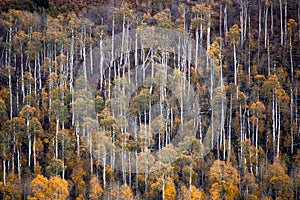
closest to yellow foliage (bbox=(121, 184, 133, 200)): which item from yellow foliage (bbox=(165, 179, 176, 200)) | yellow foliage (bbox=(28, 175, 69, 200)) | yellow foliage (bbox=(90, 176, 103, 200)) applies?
yellow foliage (bbox=(90, 176, 103, 200))

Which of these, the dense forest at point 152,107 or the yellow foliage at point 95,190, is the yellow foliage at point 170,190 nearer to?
the dense forest at point 152,107

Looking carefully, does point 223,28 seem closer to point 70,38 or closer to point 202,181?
point 70,38

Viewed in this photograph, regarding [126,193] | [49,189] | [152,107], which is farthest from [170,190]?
[152,107]

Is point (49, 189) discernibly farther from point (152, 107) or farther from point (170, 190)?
point (152, 107)

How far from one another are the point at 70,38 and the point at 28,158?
60.4 feet

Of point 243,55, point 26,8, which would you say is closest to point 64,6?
point 26,8

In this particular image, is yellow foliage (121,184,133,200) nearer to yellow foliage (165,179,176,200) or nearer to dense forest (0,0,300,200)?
dense forest (0,0,300,200)

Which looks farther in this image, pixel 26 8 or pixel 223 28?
pixel 26 8

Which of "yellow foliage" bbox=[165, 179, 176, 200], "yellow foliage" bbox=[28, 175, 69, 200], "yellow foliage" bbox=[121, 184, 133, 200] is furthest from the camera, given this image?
"yellow foliage" bbox=[165, 179, 176, 200]

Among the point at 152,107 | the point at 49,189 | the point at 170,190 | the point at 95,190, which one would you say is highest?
the point at 152,107

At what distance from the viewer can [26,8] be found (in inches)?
2810

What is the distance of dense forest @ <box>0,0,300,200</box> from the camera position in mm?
42344

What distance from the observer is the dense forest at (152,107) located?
42.3 metres

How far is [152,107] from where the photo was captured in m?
51.6
